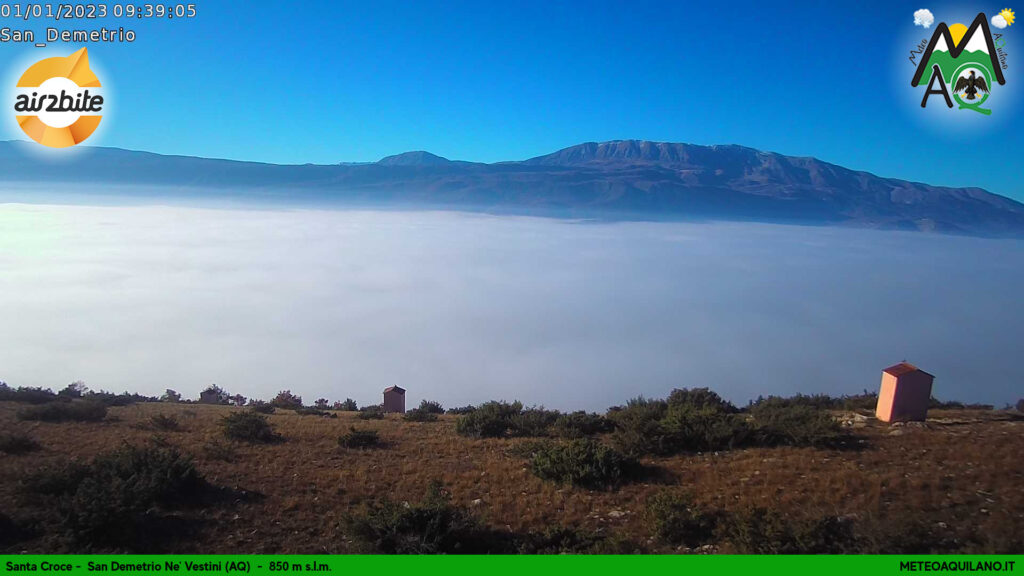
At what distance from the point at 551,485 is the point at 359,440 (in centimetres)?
440

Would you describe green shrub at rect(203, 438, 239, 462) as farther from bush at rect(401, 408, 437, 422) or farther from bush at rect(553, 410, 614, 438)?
bush at rect(553, 410, 614, 438)

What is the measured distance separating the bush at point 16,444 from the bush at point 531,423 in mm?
8560

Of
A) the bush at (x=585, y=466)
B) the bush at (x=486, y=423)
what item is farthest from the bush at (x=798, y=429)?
the bush at (x=486, y=423)

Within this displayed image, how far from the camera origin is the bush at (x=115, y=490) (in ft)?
18.6

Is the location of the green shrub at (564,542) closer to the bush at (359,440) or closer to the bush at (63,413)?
the bush at (359,440)

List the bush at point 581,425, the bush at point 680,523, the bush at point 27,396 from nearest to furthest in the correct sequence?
the bush at point 680,523 → the bush at point 581,425 → the bush at point 27,396

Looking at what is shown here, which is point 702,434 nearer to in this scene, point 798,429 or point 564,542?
point 798,429

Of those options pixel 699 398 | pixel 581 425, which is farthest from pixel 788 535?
pixel 699 398

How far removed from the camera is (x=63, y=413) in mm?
10773

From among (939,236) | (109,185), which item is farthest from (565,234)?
(109,185)

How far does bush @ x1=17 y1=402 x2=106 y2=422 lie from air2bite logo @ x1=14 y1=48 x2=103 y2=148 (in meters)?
5.84

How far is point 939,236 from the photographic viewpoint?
395 feet

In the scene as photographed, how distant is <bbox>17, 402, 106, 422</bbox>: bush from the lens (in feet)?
34.6

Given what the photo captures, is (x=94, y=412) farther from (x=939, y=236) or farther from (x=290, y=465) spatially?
(x=939, y=236)
